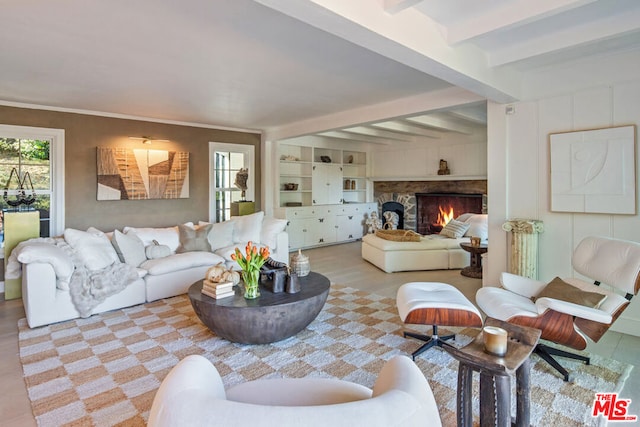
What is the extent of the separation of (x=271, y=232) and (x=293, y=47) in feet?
9.86

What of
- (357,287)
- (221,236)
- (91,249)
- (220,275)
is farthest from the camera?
(221,236)

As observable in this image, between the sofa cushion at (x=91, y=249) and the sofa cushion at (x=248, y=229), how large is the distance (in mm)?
1648

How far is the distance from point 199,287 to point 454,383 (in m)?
2.14

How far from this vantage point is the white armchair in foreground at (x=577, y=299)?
225cm

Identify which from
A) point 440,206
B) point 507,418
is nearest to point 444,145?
point 440,206

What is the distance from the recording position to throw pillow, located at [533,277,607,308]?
8.06ft

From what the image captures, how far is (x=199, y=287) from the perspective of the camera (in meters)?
3.18

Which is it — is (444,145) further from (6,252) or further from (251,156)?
(6,252)

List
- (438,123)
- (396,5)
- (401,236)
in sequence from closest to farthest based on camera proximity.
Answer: (396,5), (401,236), (438,123)

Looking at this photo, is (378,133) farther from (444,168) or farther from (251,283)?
(251,283)

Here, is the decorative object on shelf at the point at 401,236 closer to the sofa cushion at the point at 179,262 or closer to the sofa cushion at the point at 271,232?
the sofa cushion at the point at 271,232

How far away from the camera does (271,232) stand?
538 cm

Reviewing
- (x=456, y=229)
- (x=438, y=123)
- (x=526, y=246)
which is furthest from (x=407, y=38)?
(x=456, y=229)

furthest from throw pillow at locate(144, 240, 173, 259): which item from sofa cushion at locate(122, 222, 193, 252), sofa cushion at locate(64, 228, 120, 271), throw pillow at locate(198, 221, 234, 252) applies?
throw pillow at locate(198, 221, 234, 252)
